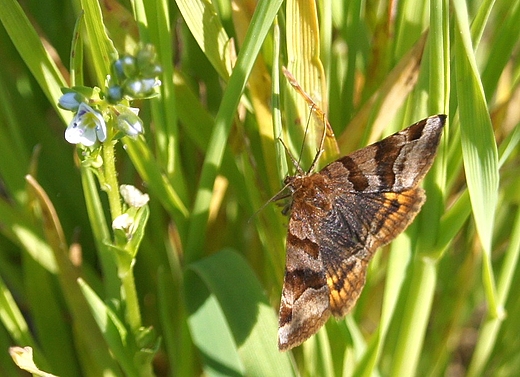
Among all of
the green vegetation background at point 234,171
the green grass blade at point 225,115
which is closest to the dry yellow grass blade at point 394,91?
the green vegetation background at point 234,171

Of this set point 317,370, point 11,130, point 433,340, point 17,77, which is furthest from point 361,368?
point 17,77

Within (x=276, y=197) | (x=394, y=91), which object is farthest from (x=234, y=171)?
(x=394, y=91)

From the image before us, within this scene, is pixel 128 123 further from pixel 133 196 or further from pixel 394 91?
pixel 394 91

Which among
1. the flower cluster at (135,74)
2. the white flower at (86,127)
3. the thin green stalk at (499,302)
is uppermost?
the flower cluster at (135,74)

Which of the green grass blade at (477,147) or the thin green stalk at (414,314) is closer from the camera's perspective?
the green grass blade at (477,147)

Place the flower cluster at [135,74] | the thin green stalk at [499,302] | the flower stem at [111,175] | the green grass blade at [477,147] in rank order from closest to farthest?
the flower cluster at [135,74] → the flower stem at [111,175] → the green grass blade at [477,147] → the thin green stalk at [499,302]

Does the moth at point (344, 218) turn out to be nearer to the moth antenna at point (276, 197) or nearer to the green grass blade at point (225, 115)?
the moth antenna at point (276, 197)
